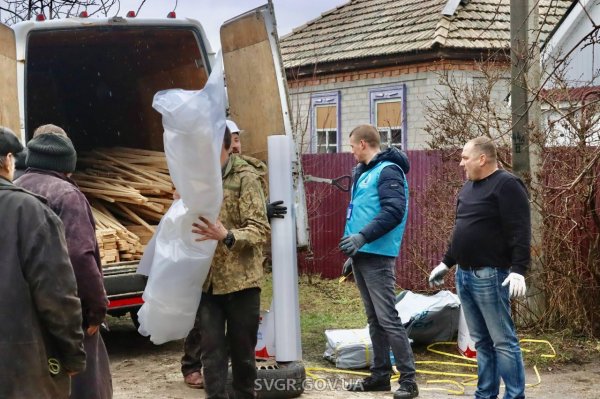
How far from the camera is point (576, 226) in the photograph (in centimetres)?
844

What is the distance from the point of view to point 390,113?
18.3m

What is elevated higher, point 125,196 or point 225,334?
point 125,196

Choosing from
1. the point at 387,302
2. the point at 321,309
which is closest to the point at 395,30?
the point at 321,309

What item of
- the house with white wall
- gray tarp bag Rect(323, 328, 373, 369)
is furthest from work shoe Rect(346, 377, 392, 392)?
the house with white wall

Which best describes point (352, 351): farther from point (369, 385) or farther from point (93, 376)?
point (93, 376)

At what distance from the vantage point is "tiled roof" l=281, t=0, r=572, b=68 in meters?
17.2

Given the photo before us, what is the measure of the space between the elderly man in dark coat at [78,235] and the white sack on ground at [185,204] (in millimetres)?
667

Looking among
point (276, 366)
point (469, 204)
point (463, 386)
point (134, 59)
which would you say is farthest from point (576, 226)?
point (134, 59)

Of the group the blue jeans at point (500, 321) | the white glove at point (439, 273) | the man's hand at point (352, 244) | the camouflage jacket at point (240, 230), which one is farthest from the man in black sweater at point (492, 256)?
the camouflage jacket at point (240, 230)

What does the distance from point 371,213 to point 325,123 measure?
42.5 ft

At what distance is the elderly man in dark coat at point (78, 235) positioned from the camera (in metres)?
4.47

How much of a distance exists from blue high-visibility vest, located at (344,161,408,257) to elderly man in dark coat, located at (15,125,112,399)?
251 cm

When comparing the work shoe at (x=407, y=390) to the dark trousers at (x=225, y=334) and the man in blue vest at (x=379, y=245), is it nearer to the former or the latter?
the man in blue vest at (x=379, y=245)

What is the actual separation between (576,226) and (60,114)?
576cm
